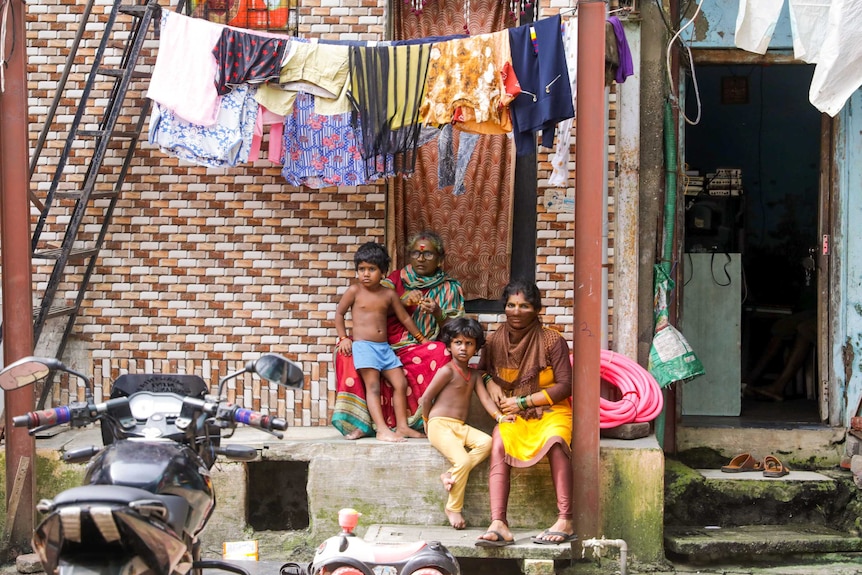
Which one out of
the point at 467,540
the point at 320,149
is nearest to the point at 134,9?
the point at 320,149

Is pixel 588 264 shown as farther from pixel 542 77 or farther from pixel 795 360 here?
pixel 795 360

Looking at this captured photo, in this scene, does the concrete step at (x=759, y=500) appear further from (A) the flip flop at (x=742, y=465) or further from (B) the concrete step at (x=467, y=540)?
(B) the concrete step at (x=467, y=540)

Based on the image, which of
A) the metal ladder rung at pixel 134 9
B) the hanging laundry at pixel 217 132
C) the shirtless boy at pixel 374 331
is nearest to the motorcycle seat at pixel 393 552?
the shirtless boy at pixel 374 331

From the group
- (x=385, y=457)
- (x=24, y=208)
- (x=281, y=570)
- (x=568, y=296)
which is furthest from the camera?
(x=568, y=296)

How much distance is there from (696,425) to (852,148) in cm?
255

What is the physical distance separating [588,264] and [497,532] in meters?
1.82

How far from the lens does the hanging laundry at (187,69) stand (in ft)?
23.0

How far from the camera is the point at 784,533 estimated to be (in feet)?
24.8

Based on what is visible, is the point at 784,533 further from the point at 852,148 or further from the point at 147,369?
the point at 147,369

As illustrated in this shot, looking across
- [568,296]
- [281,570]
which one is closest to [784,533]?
[568,296]

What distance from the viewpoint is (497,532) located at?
261 inches

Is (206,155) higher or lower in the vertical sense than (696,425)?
higher

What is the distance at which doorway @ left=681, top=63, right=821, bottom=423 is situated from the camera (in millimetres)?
9367

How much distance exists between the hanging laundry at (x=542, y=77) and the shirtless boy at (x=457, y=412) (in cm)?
148
